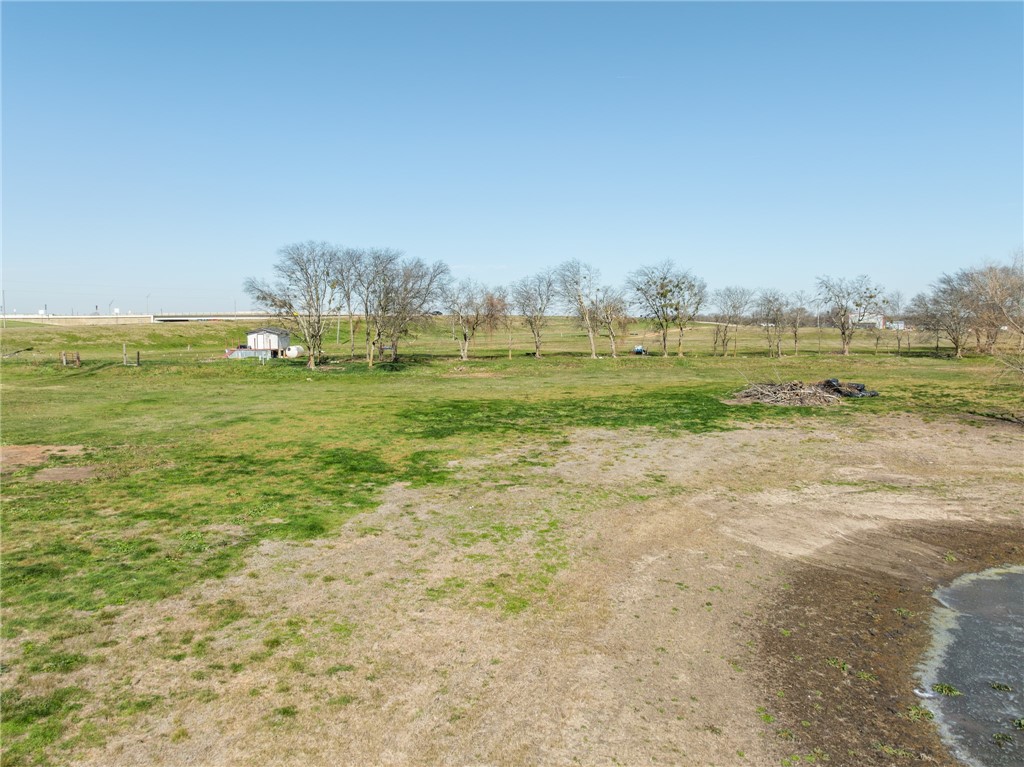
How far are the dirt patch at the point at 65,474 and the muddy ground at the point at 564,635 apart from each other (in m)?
8.82

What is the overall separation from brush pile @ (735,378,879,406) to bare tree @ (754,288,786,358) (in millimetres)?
34819

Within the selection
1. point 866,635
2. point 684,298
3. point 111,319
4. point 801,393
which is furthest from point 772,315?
point 111,319

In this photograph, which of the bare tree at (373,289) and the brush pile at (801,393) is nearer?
the brush pile at (801,393)

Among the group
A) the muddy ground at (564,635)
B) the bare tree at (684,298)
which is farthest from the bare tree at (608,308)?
the muddy ground at (564,635)

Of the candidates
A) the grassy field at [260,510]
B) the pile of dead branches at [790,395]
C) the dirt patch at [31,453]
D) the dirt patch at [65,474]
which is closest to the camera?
the grassy field at [260,510]

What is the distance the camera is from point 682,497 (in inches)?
624

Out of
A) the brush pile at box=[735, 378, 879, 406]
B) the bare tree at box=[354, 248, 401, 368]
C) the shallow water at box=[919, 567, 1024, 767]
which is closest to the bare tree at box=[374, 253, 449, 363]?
the bare tree at box=[354, 248, 401, 368]

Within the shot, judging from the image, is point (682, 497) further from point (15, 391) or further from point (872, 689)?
point (15, 391)

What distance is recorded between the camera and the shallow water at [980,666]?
6.91 meters

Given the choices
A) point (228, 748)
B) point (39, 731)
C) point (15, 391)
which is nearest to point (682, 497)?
point (228, 748)

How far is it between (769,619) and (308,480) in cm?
1223

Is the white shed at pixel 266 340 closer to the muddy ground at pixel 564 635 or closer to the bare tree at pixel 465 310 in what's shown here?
the bare tree at pixel 465 310

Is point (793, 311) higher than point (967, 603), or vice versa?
point (793, 311)

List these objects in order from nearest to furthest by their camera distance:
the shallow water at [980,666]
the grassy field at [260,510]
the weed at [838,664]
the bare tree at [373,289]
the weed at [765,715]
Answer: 1. the shallow water at [980,666]
2. the weed at [765,715]
3. the grassy field at [260,510]
4. the weed at [838,664]
5. the bare tree at [373,289]
